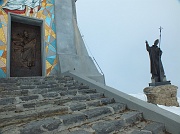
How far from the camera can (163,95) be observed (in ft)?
29.2

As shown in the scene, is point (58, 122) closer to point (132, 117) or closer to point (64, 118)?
point (64, 118)

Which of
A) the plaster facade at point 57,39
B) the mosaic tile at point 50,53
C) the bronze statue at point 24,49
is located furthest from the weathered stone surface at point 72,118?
the bronze statue at point 24,49

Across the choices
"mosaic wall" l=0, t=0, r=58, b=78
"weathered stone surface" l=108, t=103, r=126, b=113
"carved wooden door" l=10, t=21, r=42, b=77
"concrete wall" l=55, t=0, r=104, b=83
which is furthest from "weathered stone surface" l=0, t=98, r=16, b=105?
"carved wooden door" l=10, t=21, r=42, b=77

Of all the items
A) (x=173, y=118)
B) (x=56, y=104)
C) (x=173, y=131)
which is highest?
(x=56, y=104)

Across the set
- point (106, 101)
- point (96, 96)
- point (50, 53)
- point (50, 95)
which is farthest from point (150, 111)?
point (50, 53)

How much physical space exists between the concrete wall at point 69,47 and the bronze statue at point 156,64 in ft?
15.0

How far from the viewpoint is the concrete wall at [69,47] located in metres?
6.64

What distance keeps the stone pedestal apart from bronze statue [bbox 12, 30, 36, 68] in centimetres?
673

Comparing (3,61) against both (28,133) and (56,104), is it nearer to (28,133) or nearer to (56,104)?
(56,104)

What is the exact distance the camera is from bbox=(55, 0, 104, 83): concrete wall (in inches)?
261

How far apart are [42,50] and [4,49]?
145 cm

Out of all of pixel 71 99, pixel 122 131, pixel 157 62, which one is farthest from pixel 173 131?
pixel 157 62

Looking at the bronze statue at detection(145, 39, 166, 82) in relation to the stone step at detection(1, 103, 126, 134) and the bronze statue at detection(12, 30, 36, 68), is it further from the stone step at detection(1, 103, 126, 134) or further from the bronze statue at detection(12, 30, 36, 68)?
the stone step at detection(1, 103, 126, 134)

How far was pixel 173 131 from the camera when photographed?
7.82 feet
